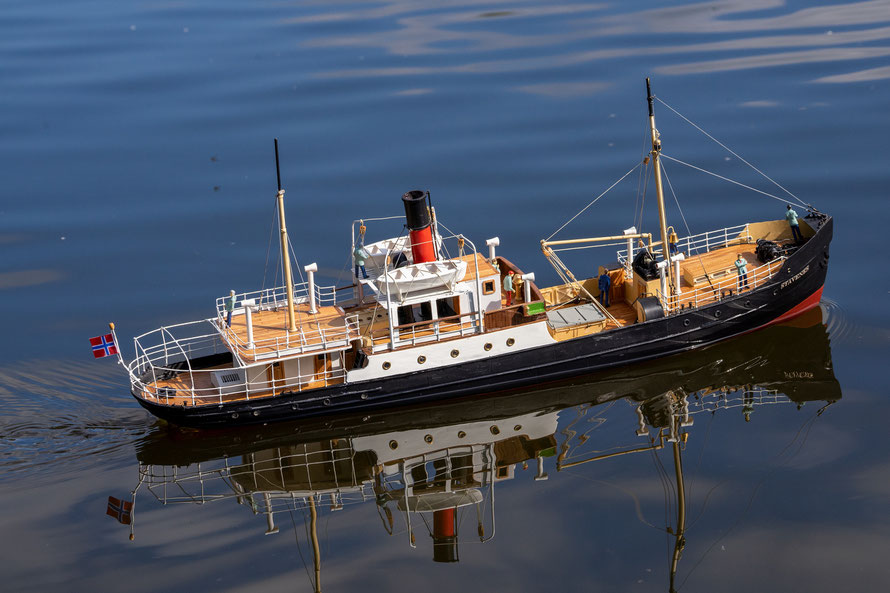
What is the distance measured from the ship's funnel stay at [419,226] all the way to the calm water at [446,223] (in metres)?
4.62

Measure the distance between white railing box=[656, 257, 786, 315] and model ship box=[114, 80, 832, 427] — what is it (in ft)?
0.14

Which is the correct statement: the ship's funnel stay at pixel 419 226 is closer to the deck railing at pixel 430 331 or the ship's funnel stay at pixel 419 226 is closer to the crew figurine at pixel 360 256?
the crew figurine at pixel 360 256

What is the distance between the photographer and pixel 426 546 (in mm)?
23734

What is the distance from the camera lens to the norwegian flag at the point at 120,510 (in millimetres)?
25062

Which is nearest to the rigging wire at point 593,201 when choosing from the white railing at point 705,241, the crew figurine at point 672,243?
the white railing at point 705,241

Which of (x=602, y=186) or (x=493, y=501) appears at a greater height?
(x=602, y=186)

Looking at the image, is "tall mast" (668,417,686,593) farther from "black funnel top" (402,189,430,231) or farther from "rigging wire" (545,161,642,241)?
"rigging wire" (545,161,642,241)

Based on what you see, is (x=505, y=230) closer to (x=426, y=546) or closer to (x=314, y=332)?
(x=314, y=332)

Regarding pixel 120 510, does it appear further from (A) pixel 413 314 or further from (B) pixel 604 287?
(B) pixel 604 287

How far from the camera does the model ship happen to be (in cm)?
2889

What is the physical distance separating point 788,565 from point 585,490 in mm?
5137

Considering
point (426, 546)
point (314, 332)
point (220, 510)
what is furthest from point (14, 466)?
Answer: point (426, 546)

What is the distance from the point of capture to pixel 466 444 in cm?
2817

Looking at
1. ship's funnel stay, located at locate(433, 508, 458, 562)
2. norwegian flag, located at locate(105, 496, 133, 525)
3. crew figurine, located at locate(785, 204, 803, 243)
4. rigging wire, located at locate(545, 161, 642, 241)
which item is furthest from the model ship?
ship's funnel stay, located at locate(433, 508, 458, 562)
